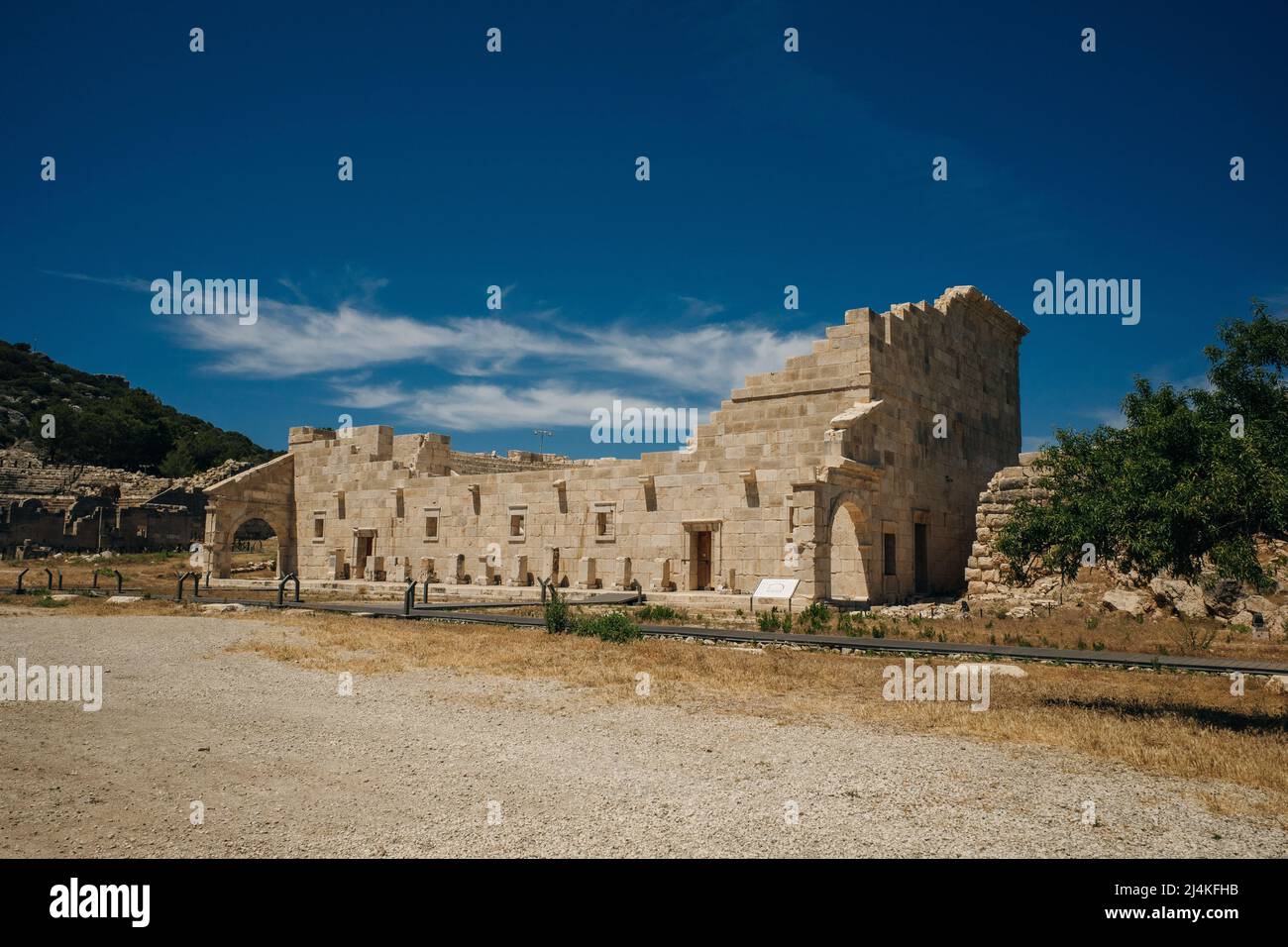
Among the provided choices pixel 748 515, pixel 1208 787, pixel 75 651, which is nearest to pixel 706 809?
pixel 1208 787

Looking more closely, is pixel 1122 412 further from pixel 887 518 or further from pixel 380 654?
pixel 887 518

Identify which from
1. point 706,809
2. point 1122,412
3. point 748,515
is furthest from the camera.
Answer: point 748,515

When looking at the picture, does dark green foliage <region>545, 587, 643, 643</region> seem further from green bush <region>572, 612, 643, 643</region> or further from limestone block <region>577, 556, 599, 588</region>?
limestone block <region>577, 556, 599, 588</region>

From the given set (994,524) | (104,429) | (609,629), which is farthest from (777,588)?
(104,429)

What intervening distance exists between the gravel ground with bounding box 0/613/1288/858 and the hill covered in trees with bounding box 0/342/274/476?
59.7 metres

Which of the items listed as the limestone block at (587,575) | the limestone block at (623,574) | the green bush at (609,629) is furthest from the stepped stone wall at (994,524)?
the green bush at (609,629)

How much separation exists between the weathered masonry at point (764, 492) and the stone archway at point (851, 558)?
44 millimetres

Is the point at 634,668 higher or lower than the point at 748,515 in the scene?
lower

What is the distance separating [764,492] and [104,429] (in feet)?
187

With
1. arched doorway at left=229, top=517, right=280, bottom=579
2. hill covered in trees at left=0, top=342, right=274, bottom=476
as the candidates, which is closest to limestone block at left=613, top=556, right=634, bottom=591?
arched doorway at left=229, top=517, right=280, bottom=579

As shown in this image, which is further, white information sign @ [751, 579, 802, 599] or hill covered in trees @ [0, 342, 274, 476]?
hill covered in trees @ [0, 342, 274, 476]

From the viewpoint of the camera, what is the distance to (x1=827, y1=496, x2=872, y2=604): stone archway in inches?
897
